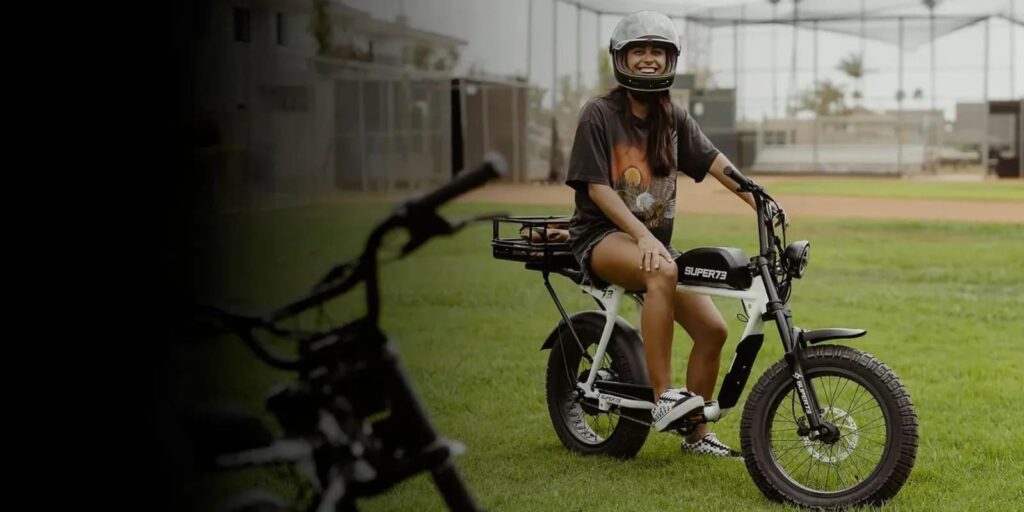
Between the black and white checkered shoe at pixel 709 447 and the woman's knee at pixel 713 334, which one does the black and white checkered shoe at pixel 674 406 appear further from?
the black and white checkered shoe at pixel 709 447

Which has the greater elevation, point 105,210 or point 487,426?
point 105,210

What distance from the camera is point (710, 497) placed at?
4383 mm

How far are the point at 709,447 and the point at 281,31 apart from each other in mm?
4202

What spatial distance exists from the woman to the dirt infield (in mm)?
12600

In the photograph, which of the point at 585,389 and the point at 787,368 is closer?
the point at 787,368

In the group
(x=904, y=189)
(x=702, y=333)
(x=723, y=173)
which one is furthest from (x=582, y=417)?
(x=904, y=189)

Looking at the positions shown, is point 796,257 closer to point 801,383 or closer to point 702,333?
point 801,383

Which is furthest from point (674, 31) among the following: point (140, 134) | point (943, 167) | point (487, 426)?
point (943, 167)

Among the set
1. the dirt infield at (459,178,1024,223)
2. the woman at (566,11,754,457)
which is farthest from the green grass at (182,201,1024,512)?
the dirt infield at (459,178,1024,223)

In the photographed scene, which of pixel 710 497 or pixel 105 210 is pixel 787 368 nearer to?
pixel 710 497

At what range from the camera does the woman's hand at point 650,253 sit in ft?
13.9

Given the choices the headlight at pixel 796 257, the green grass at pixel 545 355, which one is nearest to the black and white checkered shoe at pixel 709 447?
the green grass at pixel 545 355

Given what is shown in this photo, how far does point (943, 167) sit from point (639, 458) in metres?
31.4

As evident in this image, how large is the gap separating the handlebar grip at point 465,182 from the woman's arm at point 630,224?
3.23 m
